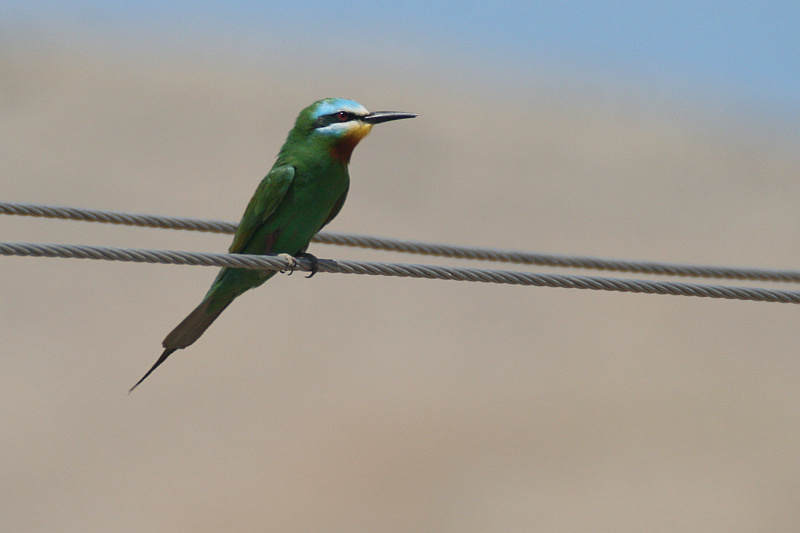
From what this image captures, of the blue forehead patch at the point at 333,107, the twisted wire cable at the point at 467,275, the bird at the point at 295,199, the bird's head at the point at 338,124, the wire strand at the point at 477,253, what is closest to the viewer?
the twisted wire cable at the point at 467,275

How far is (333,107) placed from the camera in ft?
14.1

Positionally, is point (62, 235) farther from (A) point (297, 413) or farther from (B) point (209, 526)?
(B) point (209, 526)

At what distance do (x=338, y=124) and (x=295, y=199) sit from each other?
1.38 feet

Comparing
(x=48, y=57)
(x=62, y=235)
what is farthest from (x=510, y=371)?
(x=48, y=57)

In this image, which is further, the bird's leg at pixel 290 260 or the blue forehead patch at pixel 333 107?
the blue forehead patch at pixel 333 107

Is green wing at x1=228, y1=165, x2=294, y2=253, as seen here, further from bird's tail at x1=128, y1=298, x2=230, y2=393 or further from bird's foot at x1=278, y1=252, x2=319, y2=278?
bird's tail at x1=128, y1=298, x2=230, y2=393

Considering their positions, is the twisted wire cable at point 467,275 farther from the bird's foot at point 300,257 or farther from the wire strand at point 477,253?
the bird's foot at point 300,257

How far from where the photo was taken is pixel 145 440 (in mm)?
12336

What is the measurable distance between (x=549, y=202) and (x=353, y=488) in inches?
551

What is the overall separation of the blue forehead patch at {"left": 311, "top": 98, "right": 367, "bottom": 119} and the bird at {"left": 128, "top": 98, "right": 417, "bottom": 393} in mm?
11

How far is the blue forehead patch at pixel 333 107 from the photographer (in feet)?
14.0

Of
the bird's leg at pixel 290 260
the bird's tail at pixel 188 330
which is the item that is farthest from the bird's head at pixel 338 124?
the bird's tail at pixel 188 330

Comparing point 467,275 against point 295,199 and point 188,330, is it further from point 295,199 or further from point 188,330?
point 188,330

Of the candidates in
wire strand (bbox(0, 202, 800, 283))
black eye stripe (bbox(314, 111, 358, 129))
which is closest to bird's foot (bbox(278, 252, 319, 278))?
wire strand (bbox(0, 202, 800, 283))
